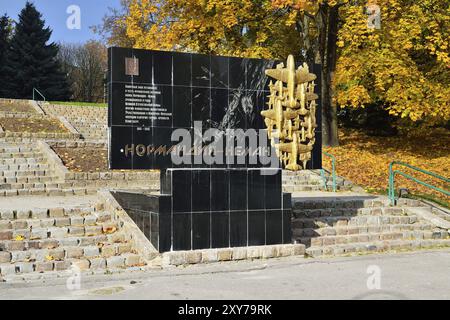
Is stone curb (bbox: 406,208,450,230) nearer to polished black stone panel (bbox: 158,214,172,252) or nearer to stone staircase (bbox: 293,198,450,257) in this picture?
stone staircase (bbox: 293,198,450,257)

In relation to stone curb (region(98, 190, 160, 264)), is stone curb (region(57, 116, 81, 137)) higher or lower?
higher

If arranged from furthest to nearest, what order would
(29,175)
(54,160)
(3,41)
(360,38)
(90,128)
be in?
(3,41), (90,128), (360,38), (54,160), (29,175)

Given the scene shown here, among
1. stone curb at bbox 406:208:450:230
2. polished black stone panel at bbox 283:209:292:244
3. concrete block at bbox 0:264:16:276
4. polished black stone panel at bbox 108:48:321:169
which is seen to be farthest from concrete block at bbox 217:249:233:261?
stone curb at bbox 406:208:450:230

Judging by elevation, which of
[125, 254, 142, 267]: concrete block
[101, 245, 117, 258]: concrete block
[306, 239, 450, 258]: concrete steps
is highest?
[101, 245, 117, 258]: concrete block

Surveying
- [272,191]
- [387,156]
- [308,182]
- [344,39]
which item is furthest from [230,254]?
[387,156]

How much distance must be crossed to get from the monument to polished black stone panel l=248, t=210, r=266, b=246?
0.06ft

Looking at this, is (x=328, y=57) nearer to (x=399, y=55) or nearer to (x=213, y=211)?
(x=399, y=55)

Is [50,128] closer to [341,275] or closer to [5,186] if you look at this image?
[5,186]

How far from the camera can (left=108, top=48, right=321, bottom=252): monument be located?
8680 mm

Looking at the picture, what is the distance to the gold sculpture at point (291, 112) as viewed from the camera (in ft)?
32.1

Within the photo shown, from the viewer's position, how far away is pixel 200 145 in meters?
9.20

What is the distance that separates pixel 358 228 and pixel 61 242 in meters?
6.06

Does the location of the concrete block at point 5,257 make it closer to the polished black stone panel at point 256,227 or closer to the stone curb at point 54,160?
the polished black stone panel at point 256,227

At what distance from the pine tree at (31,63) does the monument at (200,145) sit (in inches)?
1497
